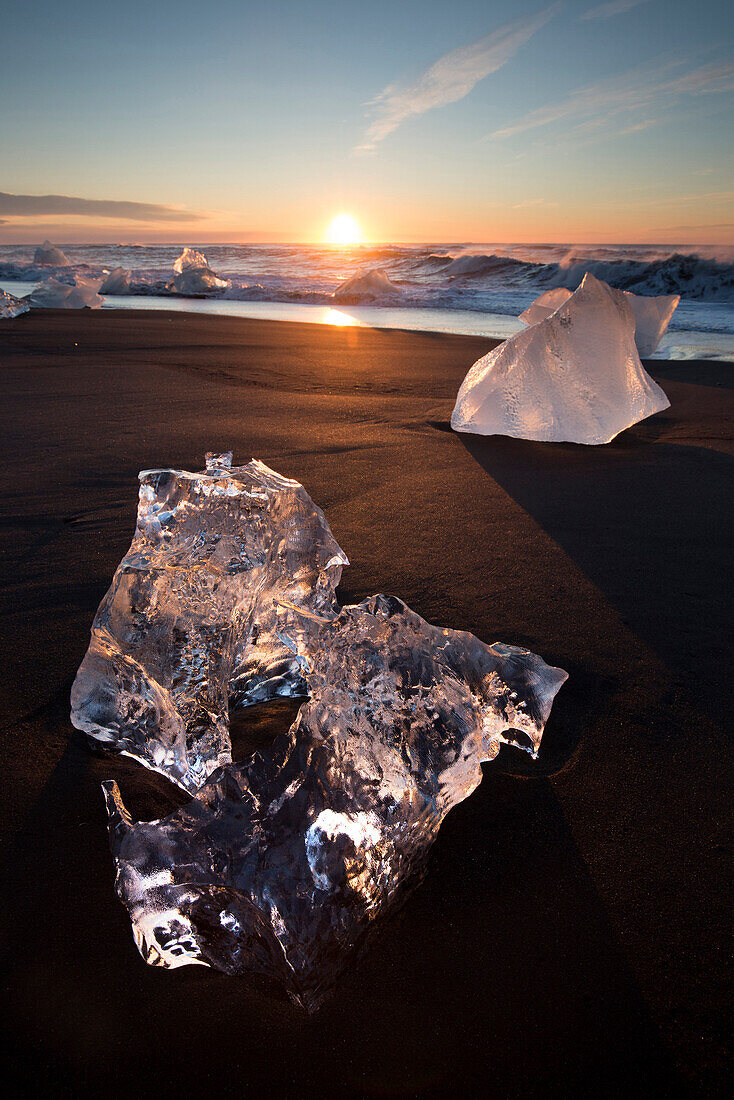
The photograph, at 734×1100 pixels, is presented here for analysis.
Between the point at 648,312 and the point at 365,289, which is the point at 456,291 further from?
the point at 648,312

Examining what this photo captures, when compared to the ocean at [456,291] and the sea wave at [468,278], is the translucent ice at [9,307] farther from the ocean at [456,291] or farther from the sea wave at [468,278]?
the sea wave at [468,278]

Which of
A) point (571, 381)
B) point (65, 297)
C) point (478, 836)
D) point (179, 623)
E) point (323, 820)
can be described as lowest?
point (478, 836)

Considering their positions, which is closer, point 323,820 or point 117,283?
point 323,820

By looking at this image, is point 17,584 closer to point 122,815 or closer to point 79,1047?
point 122,815

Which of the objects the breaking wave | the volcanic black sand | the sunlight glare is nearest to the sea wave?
the breaking wave

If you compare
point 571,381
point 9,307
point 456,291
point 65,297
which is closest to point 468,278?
point 456,291
